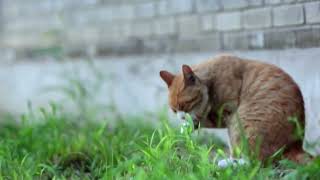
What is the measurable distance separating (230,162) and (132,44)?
3.58 meters

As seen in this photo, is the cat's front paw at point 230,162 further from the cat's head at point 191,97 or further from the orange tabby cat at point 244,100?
the cat's head at point 191,97

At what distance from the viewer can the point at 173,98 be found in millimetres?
4348

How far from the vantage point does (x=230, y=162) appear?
398 cm

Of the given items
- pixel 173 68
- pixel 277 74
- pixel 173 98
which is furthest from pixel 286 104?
pixel 173 68

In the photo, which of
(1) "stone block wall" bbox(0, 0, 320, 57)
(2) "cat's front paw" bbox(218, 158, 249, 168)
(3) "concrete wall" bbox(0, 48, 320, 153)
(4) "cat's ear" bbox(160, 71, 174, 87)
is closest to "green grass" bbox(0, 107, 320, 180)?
(2) "cat's front paw" bbox(218, 158, 249, 168)

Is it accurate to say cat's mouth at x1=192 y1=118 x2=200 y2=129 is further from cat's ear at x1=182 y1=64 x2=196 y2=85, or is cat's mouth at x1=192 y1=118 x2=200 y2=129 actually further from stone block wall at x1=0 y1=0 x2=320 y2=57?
stone block wall at x1=0 y1=0 x2=320 y2=57

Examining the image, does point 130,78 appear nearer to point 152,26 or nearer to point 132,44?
A: point 132,44

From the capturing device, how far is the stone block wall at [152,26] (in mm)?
5440

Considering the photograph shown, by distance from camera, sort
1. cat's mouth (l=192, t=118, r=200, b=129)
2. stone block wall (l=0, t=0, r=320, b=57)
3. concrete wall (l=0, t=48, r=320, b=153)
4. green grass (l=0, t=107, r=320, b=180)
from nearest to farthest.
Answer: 1. green grass (l=0, t=107, r=320, b=180)
2. cat's mouth (l=192, t=118, r=200, b=129)
3. concrete wall (l=0, t=48, r=320, b=153)
4. stone block wall (l=0, t=0, r=320, b=57)

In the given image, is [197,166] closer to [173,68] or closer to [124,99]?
[173,68]

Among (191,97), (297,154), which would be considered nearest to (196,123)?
(191,97)

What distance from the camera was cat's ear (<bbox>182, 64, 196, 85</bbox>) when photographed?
4238mm

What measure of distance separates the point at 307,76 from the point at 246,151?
4.61 ft

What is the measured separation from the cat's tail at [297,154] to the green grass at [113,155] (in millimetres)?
155
